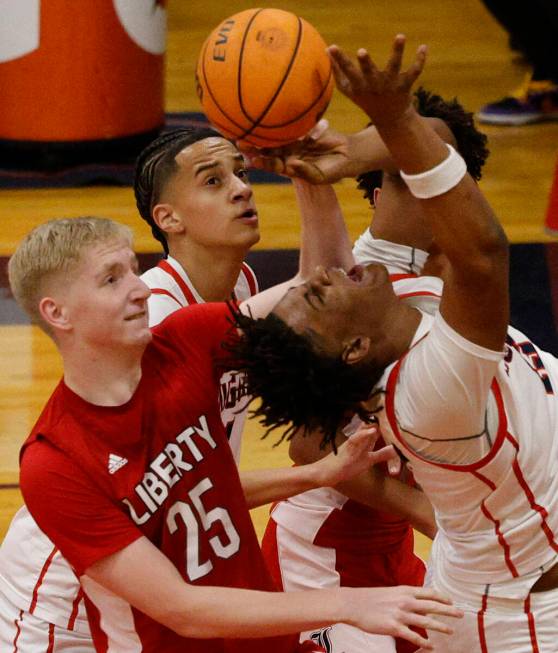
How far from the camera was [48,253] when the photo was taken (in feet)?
9.41

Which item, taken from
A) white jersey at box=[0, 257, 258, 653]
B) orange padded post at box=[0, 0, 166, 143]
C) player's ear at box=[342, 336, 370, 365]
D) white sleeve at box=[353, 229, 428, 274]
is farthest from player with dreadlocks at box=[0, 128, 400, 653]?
orange padded post at box=[0, 0, 166, 143]

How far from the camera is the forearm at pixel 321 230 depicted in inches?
136

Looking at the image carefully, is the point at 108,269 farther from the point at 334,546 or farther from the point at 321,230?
the point at 334,546

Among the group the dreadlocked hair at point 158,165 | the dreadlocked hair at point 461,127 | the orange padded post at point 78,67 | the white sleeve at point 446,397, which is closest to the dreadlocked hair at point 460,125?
the dreadlocked hair at point 461,127

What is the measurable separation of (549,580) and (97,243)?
1.24m

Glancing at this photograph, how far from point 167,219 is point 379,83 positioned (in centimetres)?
153

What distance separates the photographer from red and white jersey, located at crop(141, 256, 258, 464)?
139 inches

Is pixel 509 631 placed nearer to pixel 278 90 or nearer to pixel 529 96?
pixel 278 90

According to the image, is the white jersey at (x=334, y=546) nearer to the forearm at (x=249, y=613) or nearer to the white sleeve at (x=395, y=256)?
the white sleeve at (x=395, y=256)

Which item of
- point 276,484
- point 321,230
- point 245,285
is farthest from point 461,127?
point 276,484

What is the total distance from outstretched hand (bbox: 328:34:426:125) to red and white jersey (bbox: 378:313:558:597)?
423mm

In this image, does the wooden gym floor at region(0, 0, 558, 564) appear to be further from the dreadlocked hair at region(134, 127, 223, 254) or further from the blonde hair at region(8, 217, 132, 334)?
the blonde hair at region(8, 217, 132, 334)

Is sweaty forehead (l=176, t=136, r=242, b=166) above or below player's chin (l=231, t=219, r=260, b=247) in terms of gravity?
above

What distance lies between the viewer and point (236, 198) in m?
3.75
